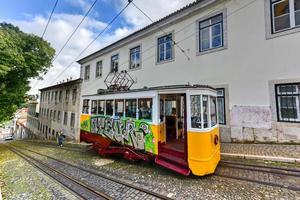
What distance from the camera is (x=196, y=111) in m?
5.54

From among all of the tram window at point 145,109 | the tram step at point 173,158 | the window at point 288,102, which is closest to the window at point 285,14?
the window at point 288,102

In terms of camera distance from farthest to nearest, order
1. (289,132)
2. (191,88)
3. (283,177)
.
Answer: (289,132)
(191,88)
(283,177)

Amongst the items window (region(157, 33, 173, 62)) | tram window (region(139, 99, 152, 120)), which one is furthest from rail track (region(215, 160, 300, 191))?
window (region(157, 33, 173, 62))

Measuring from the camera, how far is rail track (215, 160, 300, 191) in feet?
15.4

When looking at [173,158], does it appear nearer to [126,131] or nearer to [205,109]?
[205,109]

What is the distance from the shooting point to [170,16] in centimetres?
1140

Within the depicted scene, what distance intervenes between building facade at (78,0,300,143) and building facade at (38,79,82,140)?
11737 millimetres

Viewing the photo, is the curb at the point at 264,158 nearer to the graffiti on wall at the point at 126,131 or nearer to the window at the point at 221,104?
the window at the point at 221,104

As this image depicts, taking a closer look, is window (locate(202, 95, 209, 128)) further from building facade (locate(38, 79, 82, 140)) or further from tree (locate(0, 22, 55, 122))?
building facade (locate(38, 79, 82, 140))

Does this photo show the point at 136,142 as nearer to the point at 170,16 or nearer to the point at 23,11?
the point at 23,11

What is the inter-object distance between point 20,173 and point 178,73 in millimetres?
10247

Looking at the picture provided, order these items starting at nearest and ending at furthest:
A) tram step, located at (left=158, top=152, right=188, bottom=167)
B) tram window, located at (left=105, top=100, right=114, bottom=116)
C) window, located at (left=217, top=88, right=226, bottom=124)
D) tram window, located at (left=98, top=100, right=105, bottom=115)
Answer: tram step, located at (left=158, top=152, right=188, bottom=167), tram window, located at (left=105, top=100, right=114, bottom=116), window, located at (left=217, top=88, right=226, bottom=124), tram window, located at (left=98, top=100, right=105, bottom=115)

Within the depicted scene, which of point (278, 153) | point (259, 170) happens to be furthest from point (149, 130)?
point (278, 153)

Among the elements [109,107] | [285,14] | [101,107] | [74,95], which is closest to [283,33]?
[285,14]
